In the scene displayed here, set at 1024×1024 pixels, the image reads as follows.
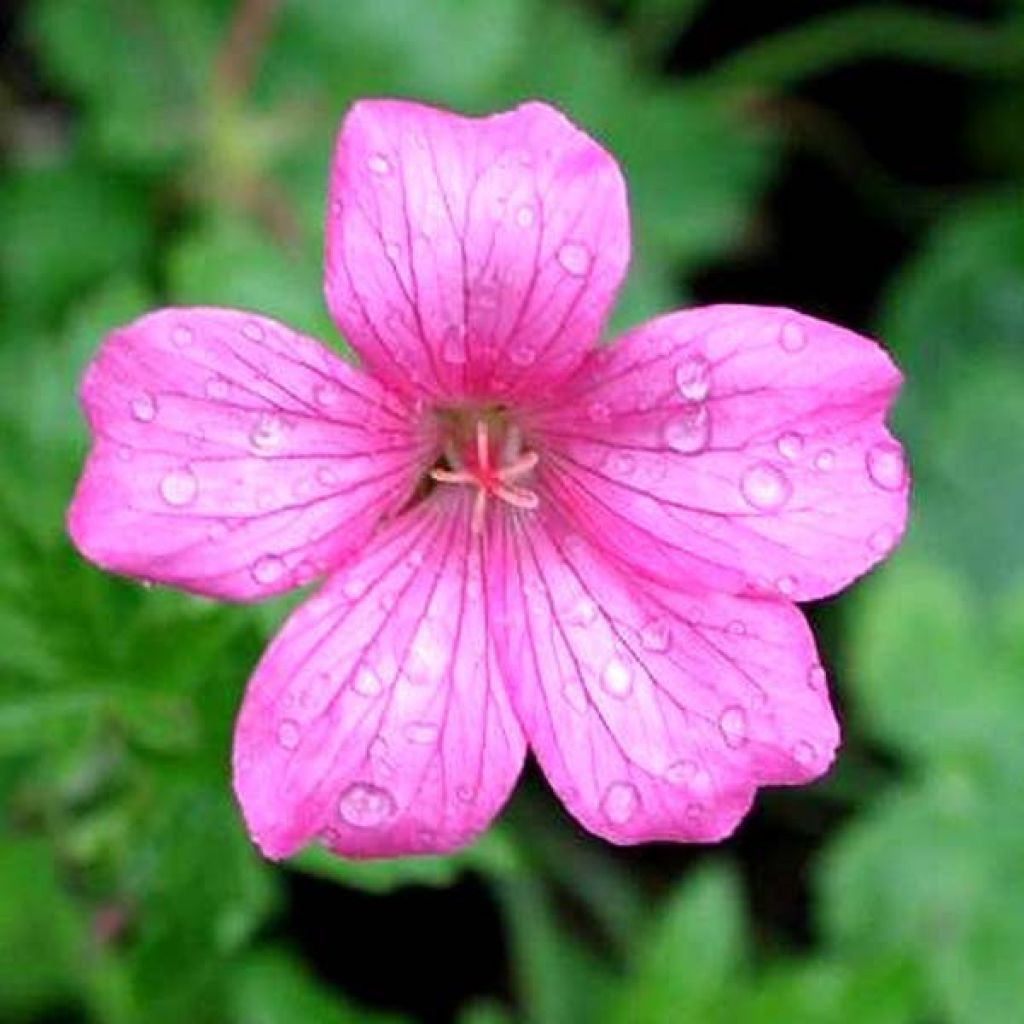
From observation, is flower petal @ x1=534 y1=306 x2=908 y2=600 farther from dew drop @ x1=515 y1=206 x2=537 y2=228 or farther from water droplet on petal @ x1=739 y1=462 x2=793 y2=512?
dew drop @ x1=515 y1=206 x2=537 y2=228

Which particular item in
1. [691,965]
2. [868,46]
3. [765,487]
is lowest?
[691,965]

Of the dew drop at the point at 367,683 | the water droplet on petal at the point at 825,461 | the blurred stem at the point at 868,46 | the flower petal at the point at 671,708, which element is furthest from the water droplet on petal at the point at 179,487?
the blurred stem at the point at 868,46

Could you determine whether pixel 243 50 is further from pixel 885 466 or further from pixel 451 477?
pixel 885 466

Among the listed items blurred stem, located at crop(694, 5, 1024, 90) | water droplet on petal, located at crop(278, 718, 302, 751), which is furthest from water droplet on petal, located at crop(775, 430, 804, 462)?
blurred stem, located at crop(694, 5, 1024, 90)

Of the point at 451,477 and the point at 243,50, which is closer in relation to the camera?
the point at 451,477

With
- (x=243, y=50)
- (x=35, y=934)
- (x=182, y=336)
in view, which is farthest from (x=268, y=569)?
(x=243, y=50)

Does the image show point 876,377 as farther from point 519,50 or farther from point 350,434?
point 519,50
